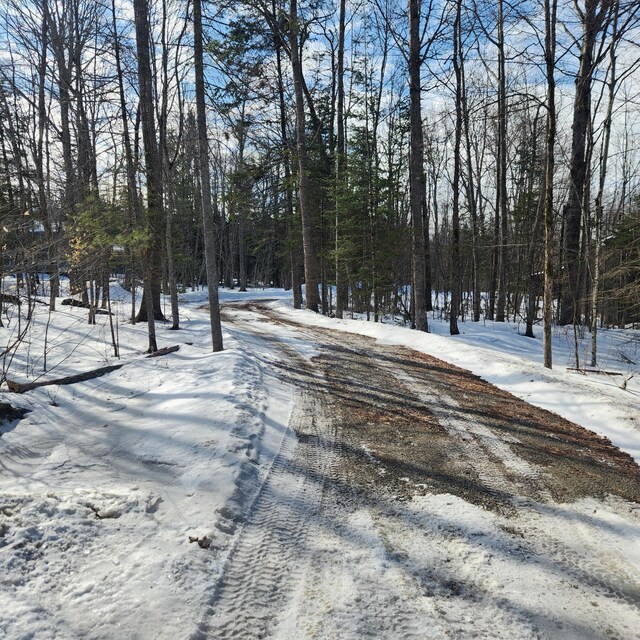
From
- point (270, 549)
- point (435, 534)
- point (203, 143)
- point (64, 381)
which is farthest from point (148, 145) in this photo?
point (435, 534)

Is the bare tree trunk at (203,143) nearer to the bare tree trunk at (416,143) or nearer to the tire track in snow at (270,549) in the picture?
the tire track in snow at (270,549)

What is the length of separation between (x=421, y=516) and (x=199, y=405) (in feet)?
10.1

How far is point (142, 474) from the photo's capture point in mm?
3477

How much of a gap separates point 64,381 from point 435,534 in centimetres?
592

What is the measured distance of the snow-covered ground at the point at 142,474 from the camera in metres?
2.10

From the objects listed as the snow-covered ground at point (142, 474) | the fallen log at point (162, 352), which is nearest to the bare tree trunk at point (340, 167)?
the fallen log at point (162, 352)

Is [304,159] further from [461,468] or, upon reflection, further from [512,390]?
[461,468]

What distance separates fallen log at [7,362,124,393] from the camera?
5.54 metres

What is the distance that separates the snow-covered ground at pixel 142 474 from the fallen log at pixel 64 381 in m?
0.12

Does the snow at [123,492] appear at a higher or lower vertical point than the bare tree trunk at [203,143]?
lower

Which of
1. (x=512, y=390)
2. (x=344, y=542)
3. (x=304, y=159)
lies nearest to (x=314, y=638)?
(x=344, y=542)

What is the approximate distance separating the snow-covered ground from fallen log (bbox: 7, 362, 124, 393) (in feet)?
0.40

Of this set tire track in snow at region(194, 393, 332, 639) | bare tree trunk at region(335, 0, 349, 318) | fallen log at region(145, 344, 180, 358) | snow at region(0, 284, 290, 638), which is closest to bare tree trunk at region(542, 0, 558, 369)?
snow at region(0, 284, 290, 638)

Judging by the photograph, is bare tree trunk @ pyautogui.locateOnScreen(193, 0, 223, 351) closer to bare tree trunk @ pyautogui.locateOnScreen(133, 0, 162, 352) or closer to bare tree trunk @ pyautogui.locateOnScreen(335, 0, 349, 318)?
bare tree trunk @ pyautogui.locateOnScreen(133, 0, 162, 352)
